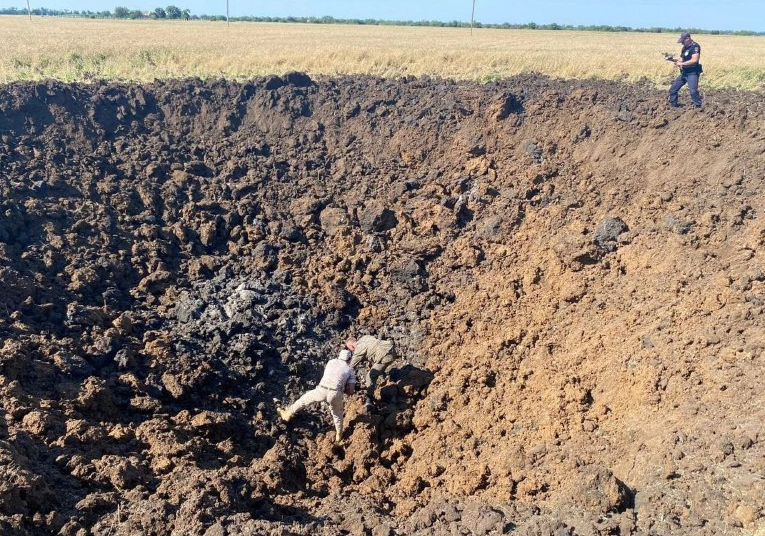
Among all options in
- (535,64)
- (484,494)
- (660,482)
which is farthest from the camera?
(535,64)

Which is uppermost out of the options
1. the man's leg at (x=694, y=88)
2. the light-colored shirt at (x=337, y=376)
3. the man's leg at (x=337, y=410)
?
the man's leg at (x=694, y=88)

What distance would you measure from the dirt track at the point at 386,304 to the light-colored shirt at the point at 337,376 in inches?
24.0

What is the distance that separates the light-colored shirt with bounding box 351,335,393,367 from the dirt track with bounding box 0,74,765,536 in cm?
40

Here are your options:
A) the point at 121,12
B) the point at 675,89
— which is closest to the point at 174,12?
the point at 121,12

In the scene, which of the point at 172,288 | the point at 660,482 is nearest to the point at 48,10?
the point at 172,288

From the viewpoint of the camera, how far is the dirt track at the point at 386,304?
4.26 meters

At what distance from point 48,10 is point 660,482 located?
106196 mm

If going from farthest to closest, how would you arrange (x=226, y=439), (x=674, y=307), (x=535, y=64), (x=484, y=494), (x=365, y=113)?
(x=535, y=64), (x=365, y=113), (x=674, y=307), (x=226, y=439), (x=484, y=494)

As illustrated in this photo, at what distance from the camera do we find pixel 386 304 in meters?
8.03

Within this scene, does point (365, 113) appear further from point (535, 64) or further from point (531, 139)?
point (535, 64)

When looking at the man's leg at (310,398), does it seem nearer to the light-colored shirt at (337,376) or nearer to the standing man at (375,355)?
the light-colored shirt at (337,376)

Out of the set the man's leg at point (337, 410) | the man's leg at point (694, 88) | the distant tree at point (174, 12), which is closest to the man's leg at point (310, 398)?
the man's leg at point (337, 410)

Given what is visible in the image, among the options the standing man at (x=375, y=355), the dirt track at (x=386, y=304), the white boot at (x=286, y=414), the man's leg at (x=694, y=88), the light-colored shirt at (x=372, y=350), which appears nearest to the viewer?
the dirt track at (x=386, y=304)

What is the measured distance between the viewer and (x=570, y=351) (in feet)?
21.1
